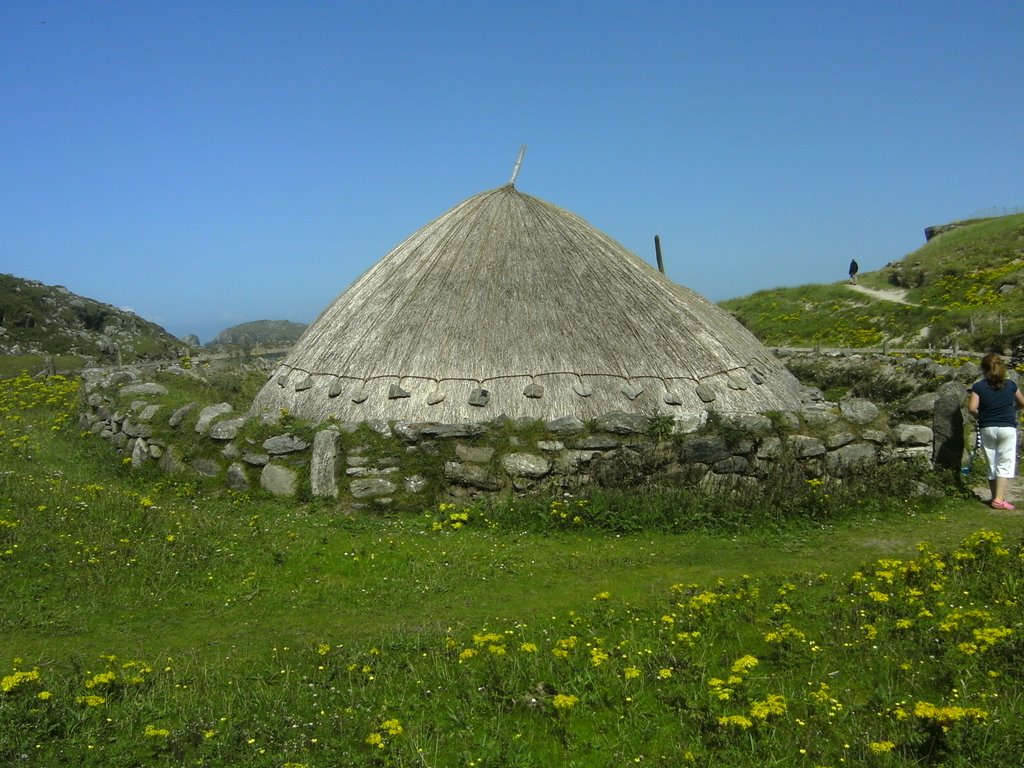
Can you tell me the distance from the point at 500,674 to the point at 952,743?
124 inches

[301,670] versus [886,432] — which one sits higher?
[886,432]

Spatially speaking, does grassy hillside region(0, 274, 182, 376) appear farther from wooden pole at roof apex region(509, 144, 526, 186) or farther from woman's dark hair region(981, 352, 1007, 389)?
woman's dark hair region(981, 352, 1007, 389)

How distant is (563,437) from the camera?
12062 millimetres

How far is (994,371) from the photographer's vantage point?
36.9 ft

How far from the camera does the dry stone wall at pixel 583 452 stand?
11781mm

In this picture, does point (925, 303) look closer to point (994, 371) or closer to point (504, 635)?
point (994, 371)

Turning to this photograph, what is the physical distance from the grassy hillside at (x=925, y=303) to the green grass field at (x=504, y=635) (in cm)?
2526

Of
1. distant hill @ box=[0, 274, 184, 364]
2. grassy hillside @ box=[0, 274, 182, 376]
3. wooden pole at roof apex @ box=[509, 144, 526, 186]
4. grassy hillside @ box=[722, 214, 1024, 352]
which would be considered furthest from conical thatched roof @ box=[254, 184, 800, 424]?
distant hill @ box=[0, 274, 184, 364]

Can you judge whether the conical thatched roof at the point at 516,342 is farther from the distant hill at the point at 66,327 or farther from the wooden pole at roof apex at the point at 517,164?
the distant hill at the point at 66,327

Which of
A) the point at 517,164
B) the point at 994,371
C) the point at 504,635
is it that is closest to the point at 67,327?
the point at 517,164

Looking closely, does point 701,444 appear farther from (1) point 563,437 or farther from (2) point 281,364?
(2) point 281,364

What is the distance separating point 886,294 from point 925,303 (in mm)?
6280

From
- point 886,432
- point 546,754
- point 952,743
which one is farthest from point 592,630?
point 886,432

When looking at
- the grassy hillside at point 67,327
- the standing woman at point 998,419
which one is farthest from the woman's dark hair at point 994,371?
the grassy hillside at point 67,327
